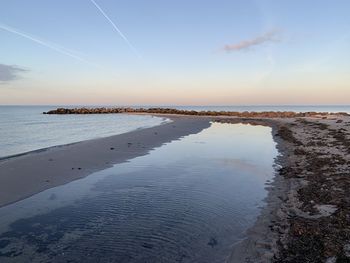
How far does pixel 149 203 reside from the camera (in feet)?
30.1

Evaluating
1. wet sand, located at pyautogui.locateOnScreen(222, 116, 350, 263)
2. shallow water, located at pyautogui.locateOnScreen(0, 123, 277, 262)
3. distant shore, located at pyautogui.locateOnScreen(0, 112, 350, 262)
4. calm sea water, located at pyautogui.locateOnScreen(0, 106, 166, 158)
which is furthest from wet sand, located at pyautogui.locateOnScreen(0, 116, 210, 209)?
wet sand, located at pyautogui.locateOnScreen(222, 116, 350, 263)

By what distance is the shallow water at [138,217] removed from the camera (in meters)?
6.09

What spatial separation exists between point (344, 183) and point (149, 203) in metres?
6.27

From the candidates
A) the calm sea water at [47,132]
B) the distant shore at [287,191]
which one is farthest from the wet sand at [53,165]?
the calm sea water at [47,132]

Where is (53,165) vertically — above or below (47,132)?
above

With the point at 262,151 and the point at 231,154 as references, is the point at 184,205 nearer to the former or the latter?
the point at 231,154

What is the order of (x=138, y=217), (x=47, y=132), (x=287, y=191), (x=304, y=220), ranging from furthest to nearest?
(x=47, y=132)
(x=287, y=191)
(x=138, y=217)
(x=304, y=220)

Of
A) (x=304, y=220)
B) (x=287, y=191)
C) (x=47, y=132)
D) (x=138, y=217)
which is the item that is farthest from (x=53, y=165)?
(x=47, y=132)

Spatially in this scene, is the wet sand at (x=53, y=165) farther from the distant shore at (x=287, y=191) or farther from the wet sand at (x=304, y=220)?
the wet sand at (x=304, y=220)

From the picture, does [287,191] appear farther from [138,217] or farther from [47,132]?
[47,132]

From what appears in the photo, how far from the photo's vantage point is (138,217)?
315 inches

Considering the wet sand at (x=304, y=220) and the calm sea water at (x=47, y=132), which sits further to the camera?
the calm sea water at (x=47, y=132)

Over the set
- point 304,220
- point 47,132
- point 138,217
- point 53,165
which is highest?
point 304,220

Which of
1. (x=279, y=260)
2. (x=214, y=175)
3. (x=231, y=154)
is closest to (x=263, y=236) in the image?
(x=279, y=260)
